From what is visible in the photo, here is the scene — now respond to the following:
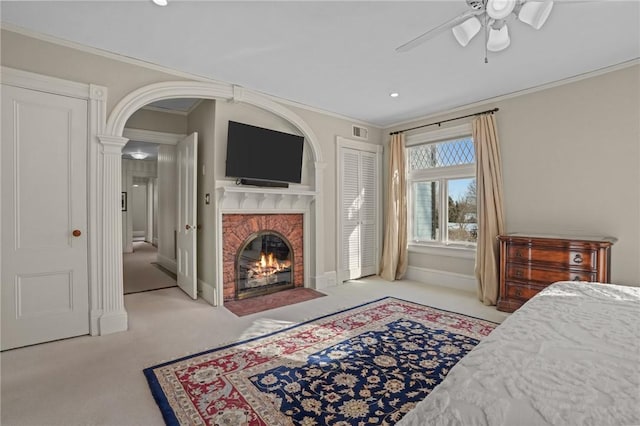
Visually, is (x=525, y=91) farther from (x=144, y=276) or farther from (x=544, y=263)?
(x=144, y=276)

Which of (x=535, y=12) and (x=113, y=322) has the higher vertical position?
(x=535, y=12)

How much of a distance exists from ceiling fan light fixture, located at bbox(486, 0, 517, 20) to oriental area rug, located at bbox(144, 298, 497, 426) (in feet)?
7.86

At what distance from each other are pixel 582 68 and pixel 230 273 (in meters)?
4.70

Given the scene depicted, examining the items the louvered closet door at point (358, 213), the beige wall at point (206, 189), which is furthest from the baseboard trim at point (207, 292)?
the louvered closet door at point (358, 213)

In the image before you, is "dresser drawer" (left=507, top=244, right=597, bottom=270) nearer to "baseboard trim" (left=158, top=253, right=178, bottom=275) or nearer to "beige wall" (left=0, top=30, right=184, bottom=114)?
"beige wall" (left=0, top=30, right=184, bottom=114)

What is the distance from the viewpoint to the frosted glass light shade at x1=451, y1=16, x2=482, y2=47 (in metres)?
2.11

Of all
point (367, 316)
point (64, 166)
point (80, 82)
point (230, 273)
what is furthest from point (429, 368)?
point (80, 82)

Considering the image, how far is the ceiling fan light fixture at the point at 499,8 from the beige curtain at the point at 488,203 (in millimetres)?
2589

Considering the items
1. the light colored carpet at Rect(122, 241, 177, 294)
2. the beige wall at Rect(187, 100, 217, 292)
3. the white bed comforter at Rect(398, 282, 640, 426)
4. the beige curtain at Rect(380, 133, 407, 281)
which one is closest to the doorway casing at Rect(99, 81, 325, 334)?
the beige wall at Rect(187, 100, 217, 292)

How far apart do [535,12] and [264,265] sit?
12.6 ft

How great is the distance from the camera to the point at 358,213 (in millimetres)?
5328

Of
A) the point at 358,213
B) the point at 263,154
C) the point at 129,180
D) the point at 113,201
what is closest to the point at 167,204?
the point at 263,154

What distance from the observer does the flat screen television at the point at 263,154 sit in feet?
12.7

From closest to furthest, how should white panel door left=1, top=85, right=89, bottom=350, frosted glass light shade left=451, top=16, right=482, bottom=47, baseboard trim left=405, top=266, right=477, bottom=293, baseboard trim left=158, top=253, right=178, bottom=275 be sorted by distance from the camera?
frosted glass light shade left=451, top=16, right=482, bottom=47, white panel door left=1, top=85, right=89, bottom=350, baseboard trim left=405, top=266, right=477, bottom=293, baseboard trim left=158, top=253, right=178, bottom=275
